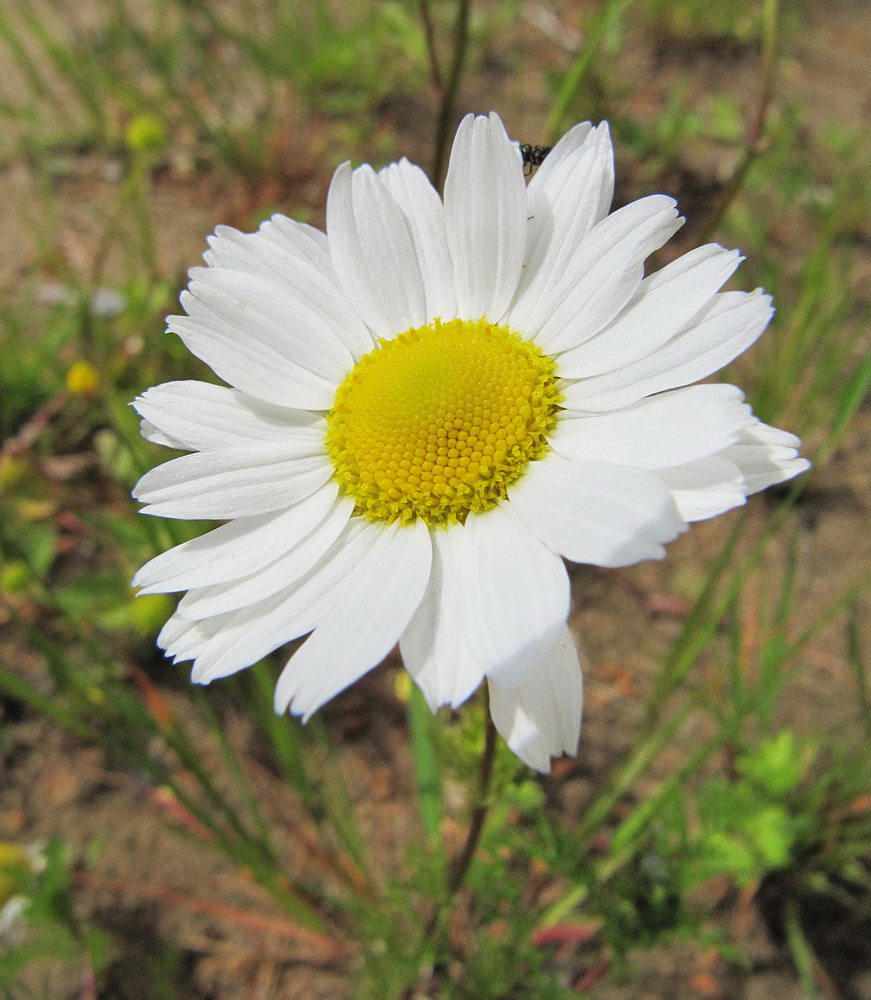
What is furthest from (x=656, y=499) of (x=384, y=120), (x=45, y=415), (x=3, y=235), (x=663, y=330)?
(x=3, y=235)

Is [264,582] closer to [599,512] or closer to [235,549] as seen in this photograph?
[235,549]

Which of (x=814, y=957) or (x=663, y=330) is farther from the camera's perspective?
(x=814, y=957)

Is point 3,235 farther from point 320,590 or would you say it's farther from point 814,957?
point 814,957

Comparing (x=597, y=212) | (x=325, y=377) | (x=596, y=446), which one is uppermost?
(x=597, y=212)

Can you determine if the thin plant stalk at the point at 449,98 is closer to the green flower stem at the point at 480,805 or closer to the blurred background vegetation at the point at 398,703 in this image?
the blurred background vegetation at the point at 398,703

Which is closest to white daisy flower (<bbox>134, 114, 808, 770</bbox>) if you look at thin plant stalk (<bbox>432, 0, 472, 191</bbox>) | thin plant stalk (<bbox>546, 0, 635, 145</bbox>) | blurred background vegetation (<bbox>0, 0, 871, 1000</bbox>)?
blurred background vegetation (<bbox>0, 0, 871, 1000</bbox>)

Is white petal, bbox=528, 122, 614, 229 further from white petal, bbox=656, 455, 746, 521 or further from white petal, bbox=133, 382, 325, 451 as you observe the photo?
white petal, bbox=133, 382, 325, 451

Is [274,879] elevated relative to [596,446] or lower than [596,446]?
lower

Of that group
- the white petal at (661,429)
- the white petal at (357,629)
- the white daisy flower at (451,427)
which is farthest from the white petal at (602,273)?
the white petal at (357,629)
